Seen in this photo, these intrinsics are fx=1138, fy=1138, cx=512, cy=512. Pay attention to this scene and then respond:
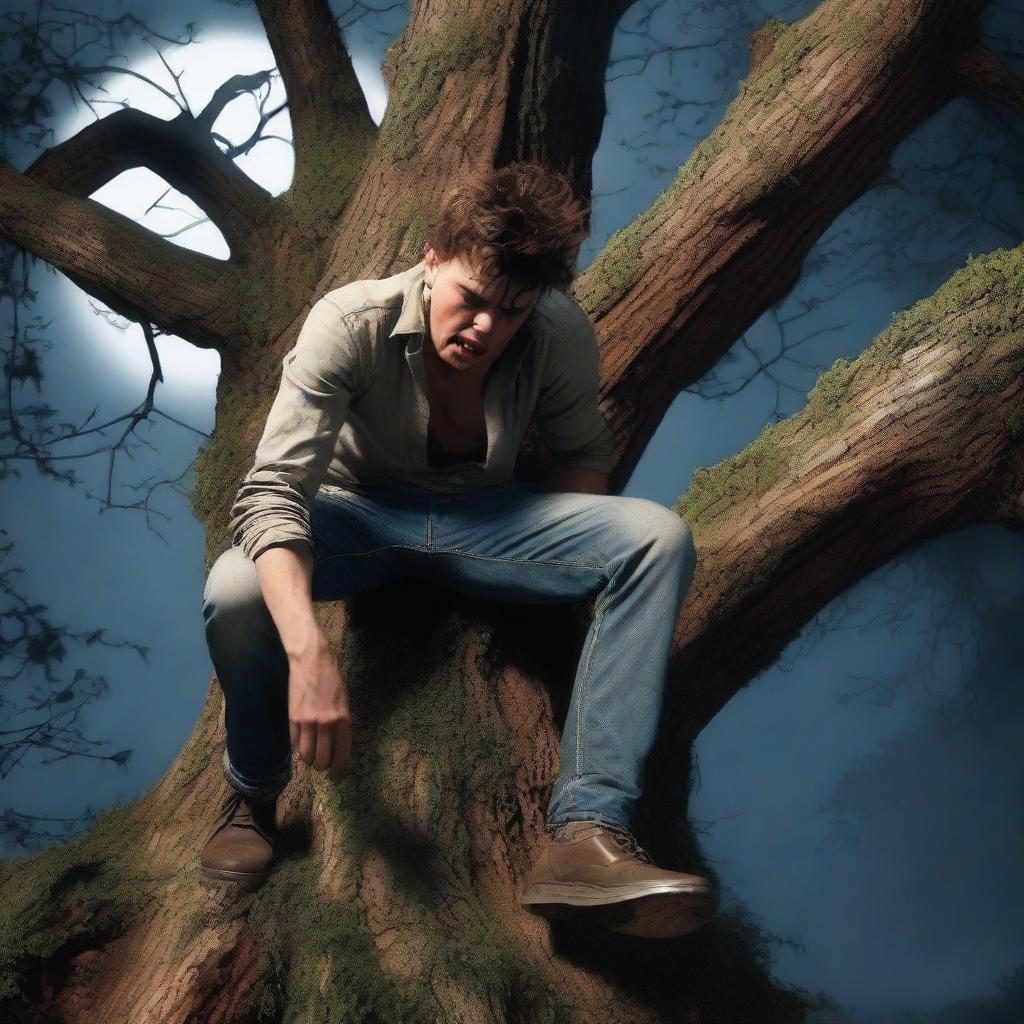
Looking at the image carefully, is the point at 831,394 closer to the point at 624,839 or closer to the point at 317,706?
the point at 624,839

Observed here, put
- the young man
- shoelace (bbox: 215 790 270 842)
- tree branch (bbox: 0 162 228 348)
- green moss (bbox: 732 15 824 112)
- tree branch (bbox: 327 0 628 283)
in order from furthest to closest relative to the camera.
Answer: tree branch (bbox: 0 162 228 348) < tree branch (bbox: 327 0 628 283) < green moss (bbox: 732 15 824 112) < shoelace (bbox: 215 790 270 842) < the young man

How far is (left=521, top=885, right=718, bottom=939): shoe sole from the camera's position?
69.4 inches

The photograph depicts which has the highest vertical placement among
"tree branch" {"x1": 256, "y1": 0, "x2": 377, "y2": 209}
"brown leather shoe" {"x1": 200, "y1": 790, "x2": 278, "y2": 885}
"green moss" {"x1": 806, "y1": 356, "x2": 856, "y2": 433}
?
"tree branch" {"x1": 256, "y1": 0, "x2": 377, "y2": 209}

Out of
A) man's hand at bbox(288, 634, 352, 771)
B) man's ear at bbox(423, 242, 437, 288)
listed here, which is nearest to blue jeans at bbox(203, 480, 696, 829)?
man's hand at bbox(288, 634, 352, 771)

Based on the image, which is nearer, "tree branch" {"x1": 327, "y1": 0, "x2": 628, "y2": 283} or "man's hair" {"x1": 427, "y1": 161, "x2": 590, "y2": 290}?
"man's hair" {"x1": 427, "y1": 161, "x2": 590, "y2": 290}

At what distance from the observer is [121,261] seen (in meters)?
3.11

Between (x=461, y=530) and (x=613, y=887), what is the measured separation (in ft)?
2.34

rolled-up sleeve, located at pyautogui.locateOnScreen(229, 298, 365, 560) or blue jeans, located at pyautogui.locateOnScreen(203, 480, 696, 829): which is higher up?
rolled-up sleeve, located at pyautogui.locateOnScreen(229, 298, 365, 560)

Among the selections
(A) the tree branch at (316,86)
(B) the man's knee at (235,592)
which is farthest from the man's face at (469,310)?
(A) the tree branch at (316,86)

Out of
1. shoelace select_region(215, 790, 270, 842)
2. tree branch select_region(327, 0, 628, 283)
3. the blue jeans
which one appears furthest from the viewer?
tree branch select_region(327, 0, 628, 283)

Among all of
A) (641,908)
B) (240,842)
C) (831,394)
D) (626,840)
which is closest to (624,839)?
(626,840)

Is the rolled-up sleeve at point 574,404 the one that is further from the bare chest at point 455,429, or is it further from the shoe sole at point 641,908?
the shoe sole at point 641,908

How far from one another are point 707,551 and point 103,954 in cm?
150

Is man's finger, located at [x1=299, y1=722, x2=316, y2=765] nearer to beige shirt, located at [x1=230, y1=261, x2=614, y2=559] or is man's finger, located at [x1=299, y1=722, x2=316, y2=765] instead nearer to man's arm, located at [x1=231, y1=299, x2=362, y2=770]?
man's arm, located at [x1=231, y1=299, x2=362, y2=770]
